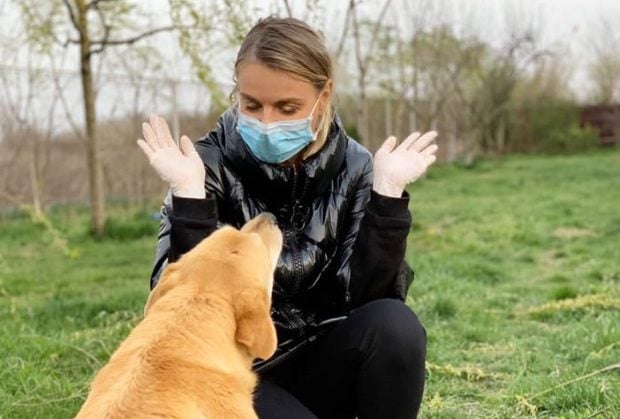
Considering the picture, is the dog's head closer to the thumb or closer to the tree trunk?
the thumb

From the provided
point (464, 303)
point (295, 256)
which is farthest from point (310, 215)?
point (464, 303)

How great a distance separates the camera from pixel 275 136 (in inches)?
129

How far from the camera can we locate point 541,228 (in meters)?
11.7

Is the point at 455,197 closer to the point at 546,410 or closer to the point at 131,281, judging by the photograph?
the point at 131,281

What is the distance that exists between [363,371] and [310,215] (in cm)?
69

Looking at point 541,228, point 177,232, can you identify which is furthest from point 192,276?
point 541,228

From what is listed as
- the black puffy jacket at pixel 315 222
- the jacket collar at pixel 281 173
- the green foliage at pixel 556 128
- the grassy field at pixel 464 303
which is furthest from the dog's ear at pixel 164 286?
the green foliage at pixel 556 128

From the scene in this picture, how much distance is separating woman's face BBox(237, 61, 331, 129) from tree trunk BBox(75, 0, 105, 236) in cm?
846

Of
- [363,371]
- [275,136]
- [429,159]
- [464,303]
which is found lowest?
[464,303]

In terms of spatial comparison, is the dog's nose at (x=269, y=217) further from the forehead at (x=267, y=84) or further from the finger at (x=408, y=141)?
the finger at (x=408, y=141)

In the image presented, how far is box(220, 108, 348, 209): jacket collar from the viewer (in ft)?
11.1

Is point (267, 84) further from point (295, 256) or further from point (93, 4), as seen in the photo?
point (93, 4)

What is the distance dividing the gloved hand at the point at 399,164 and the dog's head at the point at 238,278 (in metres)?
0.62

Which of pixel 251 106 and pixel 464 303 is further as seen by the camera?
pixel 464 303
